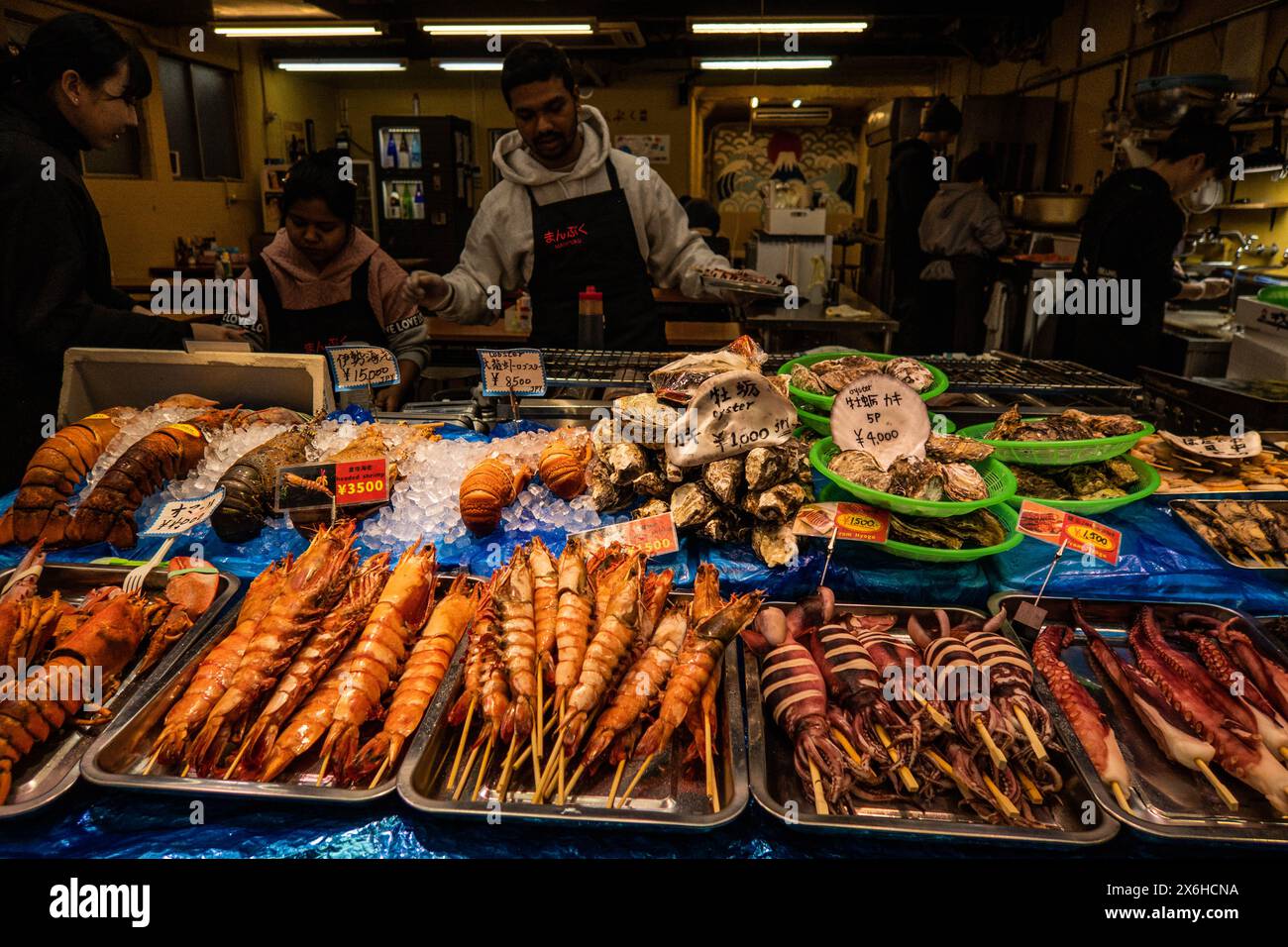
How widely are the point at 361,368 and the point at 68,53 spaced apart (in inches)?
69.7

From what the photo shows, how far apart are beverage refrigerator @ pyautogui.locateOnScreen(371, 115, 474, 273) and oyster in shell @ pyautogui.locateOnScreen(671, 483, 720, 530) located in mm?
10547

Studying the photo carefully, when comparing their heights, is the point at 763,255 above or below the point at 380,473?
above

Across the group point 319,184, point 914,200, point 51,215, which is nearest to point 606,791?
point 51,215

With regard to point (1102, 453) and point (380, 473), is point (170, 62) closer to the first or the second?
point (380, 473)

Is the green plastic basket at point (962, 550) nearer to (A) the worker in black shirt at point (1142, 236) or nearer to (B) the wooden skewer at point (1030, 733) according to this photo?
(B) the wooden skewer at point (1030, 733)

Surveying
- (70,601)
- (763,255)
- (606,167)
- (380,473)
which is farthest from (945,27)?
(70,601)

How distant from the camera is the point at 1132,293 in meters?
4.85

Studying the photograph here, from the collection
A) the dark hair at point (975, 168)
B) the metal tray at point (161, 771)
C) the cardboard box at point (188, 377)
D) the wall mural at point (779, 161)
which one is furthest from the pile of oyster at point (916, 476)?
the wall mural at point (779, 161)

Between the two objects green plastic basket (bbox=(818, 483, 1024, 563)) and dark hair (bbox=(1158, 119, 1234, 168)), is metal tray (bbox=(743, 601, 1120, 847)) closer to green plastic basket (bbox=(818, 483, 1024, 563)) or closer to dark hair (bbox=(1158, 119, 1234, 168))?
green plastic basket (bbox=(818, 483, 1024, 563))

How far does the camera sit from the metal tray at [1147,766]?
1.49 metres

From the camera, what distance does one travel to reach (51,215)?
3053 millimetres

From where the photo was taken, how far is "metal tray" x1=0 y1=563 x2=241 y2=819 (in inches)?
61.3
